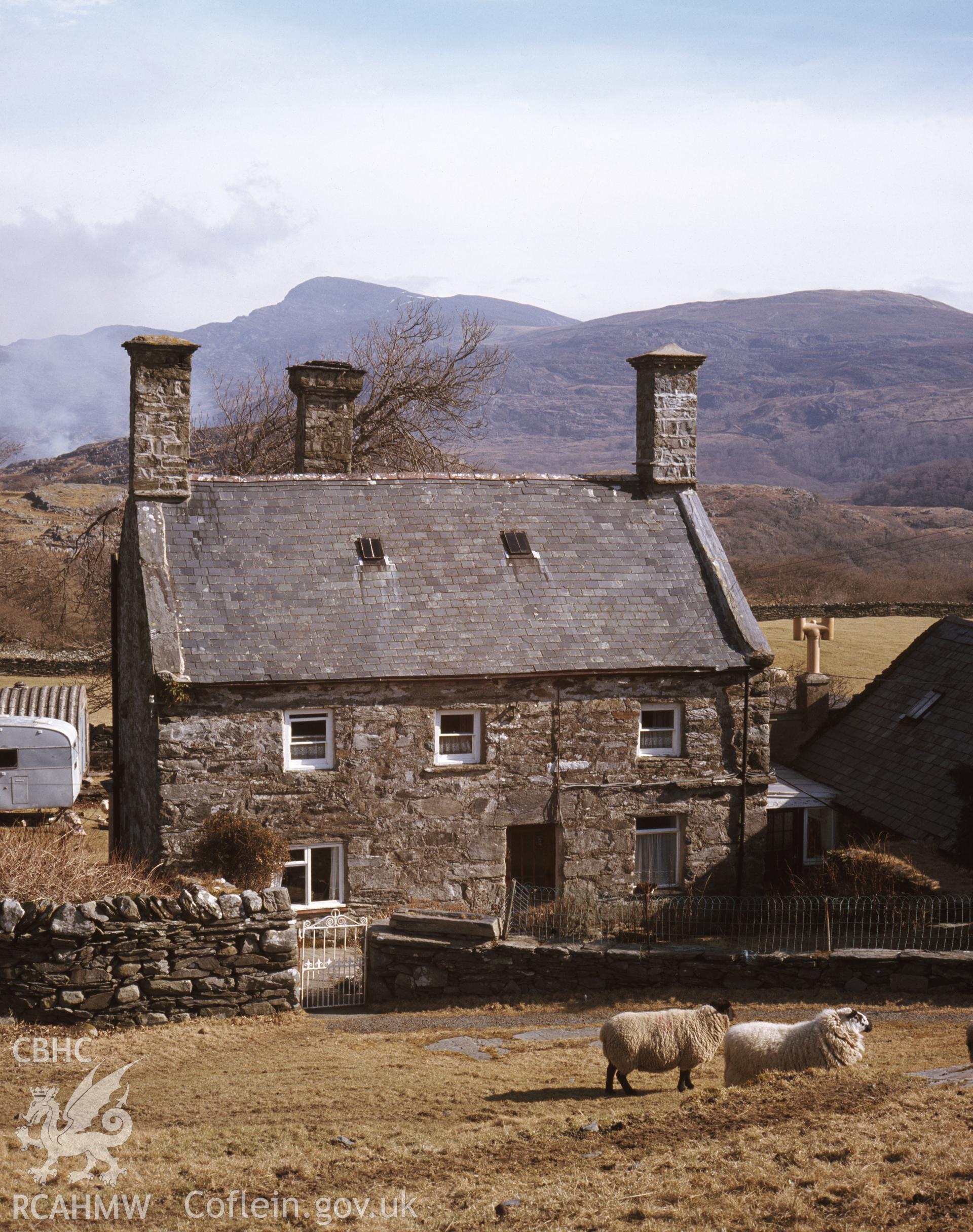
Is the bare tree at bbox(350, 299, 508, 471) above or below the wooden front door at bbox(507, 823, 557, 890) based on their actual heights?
above

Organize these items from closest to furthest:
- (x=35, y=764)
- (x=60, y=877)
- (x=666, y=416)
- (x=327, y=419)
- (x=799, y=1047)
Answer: (x=799, y=1047) → (x=60, y=877) → (x=327, y=419) → (x=666, y=416) → (x=35, y=764)

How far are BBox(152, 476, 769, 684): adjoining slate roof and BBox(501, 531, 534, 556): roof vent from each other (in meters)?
0.16

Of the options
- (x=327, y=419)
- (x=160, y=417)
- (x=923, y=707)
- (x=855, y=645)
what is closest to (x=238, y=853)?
(x=160, y=417)

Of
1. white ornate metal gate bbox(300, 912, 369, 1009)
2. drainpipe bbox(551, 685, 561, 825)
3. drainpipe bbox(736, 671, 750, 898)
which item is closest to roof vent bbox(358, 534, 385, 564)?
drainpipe bbox(551, 685, 561, 825)

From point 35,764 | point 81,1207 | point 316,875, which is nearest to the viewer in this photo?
point 81,1207

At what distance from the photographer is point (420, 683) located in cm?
2172

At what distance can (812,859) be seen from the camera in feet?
81.4

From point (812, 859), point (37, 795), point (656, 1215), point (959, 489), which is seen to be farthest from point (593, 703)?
point (959, 489)

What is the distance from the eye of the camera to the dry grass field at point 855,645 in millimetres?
50469

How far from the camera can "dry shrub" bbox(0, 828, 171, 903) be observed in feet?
52.1

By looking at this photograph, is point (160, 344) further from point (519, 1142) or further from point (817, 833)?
point (817, 833)

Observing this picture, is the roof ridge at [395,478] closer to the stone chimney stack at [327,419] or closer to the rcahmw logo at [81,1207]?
the stone chimney stack at [327,419]

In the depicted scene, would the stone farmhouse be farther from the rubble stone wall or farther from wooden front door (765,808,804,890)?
wooden front door (765,808,804,890)

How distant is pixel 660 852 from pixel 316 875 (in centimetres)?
684
